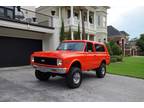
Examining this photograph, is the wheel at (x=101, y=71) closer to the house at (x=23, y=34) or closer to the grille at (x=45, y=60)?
the grille at (x=45, y=60)

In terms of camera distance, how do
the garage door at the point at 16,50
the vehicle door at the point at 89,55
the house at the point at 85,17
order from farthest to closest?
the house at the point at 85,17 → the garage door at the point at 16,50 → the vehicle door at the point at 89,55

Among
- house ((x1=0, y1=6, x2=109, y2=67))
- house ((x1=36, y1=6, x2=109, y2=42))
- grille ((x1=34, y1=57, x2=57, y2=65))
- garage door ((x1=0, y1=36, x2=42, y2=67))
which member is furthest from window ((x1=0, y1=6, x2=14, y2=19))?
grille ((x1=34, y1=57, x2=57, y2=65))

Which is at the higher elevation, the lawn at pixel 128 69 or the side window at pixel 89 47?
the side window at pixel 89 47

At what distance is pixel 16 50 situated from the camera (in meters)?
13.5

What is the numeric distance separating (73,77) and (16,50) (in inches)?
324

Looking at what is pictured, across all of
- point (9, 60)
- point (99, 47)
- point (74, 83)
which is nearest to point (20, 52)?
point (9, 60)

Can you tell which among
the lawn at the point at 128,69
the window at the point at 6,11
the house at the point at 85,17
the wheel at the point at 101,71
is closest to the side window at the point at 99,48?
the wheel at the point at 101,71

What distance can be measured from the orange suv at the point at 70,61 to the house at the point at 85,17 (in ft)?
25.5

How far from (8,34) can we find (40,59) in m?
7.27

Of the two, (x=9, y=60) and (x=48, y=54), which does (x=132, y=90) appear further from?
(x=9, y=60)

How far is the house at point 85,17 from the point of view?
1989cm

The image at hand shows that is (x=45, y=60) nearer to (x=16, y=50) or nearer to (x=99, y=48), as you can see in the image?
(x=99, y=48)

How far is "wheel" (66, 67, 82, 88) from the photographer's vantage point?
266 inches

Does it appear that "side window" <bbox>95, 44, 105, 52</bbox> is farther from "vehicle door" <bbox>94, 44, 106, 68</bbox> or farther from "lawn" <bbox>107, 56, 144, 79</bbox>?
"lawn" <bbox>107, 56, 144, 79</bbox>
